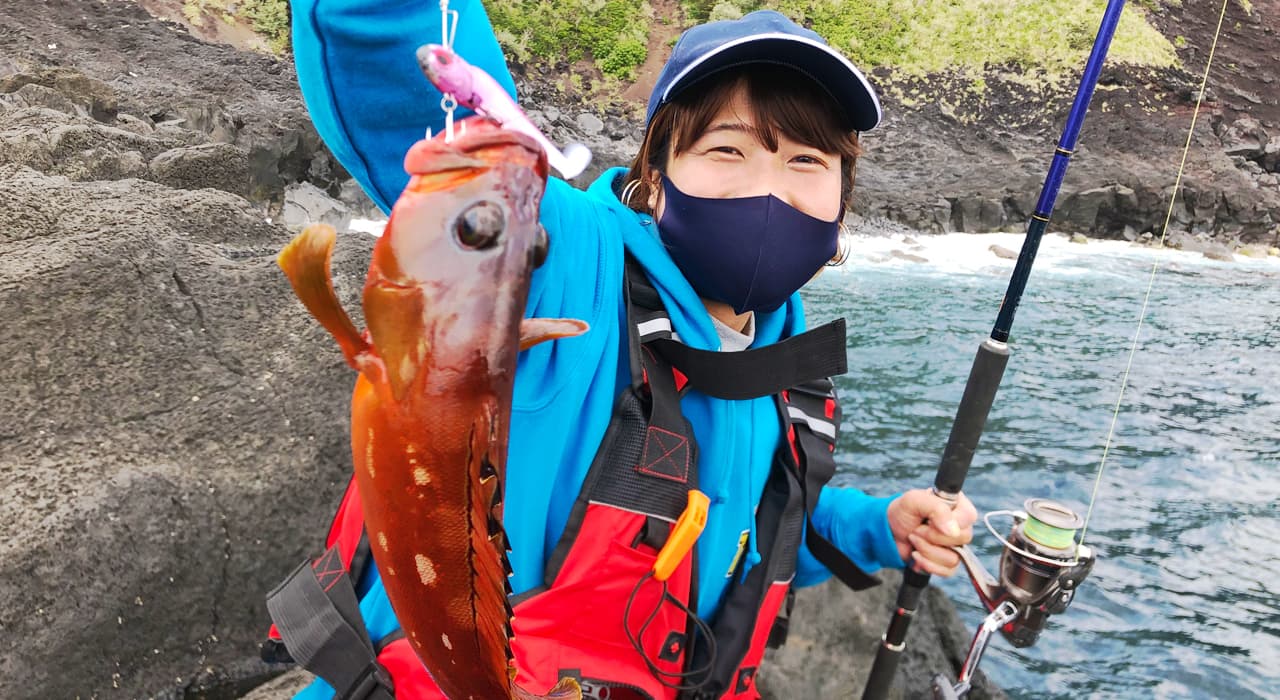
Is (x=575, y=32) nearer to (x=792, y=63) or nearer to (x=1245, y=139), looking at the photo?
(x=1245, y=139)

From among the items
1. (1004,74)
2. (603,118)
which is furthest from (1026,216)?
(603,118)

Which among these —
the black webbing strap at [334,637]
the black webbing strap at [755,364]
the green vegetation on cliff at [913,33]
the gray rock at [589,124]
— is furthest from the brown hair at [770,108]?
the green vegetation on cliff at [913,33]

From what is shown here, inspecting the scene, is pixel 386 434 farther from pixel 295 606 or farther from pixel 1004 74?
pixel 1004 74

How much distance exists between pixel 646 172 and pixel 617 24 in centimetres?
3513

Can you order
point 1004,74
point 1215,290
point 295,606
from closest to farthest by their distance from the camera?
point 295,606 → point 1215,290 → point 1004,74

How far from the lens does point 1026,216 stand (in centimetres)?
2250

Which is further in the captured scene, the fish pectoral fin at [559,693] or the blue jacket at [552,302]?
the blue jacket at [552,302]

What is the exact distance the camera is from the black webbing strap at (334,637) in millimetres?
1342

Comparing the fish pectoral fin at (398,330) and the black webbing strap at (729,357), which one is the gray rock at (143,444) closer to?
the black webbing strap at (729,357)

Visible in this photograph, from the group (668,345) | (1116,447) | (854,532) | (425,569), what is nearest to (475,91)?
(425,569)

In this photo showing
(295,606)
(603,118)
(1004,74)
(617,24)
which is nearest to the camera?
(295,606)

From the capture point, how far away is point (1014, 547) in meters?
2.26

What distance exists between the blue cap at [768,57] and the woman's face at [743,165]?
0.10m

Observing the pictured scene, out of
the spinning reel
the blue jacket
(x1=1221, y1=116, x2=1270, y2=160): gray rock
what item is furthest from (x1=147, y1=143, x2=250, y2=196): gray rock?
(x1=1221, y1=116, x2=1270, y2=160): gray rock
